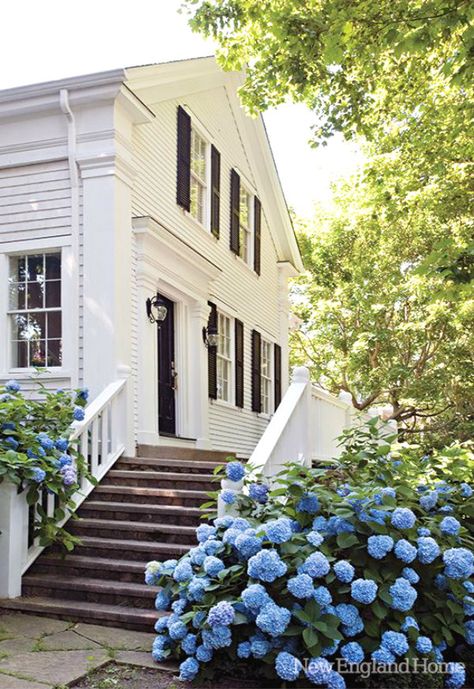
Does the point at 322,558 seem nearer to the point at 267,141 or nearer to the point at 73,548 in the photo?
the point at 73,548

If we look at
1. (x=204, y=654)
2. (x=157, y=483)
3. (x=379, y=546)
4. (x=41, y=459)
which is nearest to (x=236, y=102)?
(x=157, y=483)

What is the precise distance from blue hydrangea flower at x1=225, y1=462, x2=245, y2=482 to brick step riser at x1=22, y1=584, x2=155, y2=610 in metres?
1.12

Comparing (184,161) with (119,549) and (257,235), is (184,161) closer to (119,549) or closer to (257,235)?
(257,235)

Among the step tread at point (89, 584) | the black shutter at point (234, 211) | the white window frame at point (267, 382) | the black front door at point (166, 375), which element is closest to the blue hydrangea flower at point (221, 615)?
the step tread at point (89, 584)

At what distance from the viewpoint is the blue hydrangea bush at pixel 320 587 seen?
3.52m

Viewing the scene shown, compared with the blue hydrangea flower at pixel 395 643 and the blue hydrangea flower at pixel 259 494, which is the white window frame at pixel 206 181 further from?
the blue hydrangea flower at pixel 395 643

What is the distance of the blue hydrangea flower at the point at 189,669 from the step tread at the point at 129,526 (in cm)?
178

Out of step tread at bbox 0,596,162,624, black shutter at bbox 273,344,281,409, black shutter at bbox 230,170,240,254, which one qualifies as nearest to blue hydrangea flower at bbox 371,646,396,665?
step tread at bbox 0,596,162,624

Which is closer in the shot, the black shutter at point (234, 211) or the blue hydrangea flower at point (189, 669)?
the blue hydrangea flower at point (189, 669)

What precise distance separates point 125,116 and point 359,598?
20.3 feet

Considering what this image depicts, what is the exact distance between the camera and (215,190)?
1109 centimetres

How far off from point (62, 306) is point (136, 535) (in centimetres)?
318

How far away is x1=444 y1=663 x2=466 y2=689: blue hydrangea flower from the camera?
360cm

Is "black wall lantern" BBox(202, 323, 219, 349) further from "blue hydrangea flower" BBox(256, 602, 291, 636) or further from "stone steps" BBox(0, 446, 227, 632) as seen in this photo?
"blue hydrangea flower" BBox(256, 602, 291, 636)
